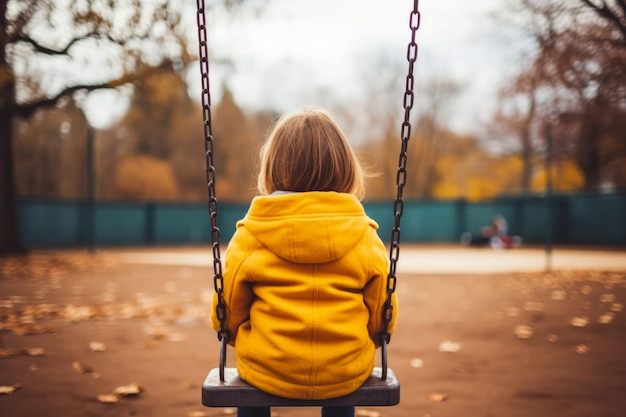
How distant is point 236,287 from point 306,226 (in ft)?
0.98

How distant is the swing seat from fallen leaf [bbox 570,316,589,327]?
4335 mm

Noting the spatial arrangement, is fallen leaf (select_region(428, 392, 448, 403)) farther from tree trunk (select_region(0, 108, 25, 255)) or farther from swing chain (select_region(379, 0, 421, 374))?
tree trunk (select_region(0, 108, 25, 255))

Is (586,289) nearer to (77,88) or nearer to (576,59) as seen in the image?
(576,59)

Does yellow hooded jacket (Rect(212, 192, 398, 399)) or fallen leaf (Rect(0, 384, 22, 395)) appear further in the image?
fallen leaf (Rect(0, 384, 22, 395))

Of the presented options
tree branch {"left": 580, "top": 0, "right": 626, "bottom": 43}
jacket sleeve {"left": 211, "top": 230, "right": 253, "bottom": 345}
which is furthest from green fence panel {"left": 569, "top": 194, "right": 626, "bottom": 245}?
jacket sleeve {"left": 211, "top": 230, "right": 253, "bottom": 345}

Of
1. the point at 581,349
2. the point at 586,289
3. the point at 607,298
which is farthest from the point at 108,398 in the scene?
the point at 586,289

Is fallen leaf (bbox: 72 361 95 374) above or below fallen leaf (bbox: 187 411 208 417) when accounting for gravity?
below

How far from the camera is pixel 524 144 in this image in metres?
24.4

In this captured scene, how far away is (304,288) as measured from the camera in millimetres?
1651

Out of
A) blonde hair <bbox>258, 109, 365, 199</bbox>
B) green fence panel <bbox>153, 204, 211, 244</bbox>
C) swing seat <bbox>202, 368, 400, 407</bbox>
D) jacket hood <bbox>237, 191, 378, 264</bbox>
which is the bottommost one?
green fence panel <bbox>153, 204, 211, 244</bbox>

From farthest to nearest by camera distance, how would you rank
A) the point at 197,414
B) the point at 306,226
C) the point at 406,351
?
the point at 406,351
the point at 197,414
the point at 306,226

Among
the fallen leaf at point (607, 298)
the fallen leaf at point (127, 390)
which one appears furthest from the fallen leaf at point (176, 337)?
the fallen leaf at point (607, 298)

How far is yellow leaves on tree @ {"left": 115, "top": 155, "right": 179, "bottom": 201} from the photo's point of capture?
87.3 feet

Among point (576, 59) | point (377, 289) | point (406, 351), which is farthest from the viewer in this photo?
point (576, 59)
